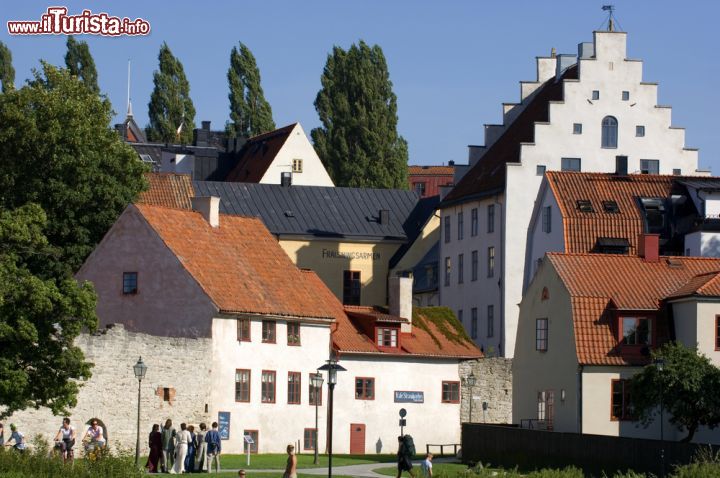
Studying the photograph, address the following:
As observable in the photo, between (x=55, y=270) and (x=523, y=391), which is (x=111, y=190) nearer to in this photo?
(x=55, y=270)

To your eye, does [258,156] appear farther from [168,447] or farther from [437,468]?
[168,447]

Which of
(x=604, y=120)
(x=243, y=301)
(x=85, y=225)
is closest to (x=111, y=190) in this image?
(x=85, y=225)

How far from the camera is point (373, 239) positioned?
10675cm

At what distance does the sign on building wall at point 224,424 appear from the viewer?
234 ft

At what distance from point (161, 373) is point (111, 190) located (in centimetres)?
1576

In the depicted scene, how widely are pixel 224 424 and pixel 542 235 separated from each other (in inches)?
911

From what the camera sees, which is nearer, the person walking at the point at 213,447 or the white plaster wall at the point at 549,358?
the person walking at the point at 213,447

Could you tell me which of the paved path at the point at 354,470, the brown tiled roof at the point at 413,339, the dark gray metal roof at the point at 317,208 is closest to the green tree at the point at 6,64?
the dark gray metal roof at the point at 317,208

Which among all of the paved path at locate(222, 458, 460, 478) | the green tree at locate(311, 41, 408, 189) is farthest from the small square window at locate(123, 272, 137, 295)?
the green tree at locate(311, 41, 408, 189)

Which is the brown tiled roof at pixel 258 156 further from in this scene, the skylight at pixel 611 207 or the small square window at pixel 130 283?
the small square window at pixel 130 283

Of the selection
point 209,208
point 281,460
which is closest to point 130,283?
point 209,208

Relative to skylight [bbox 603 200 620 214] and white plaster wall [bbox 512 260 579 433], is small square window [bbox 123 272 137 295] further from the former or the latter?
skylight [bbox 603 200 620 214]

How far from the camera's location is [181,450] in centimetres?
5678

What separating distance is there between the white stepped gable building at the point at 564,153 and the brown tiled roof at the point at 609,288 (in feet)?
63.9
